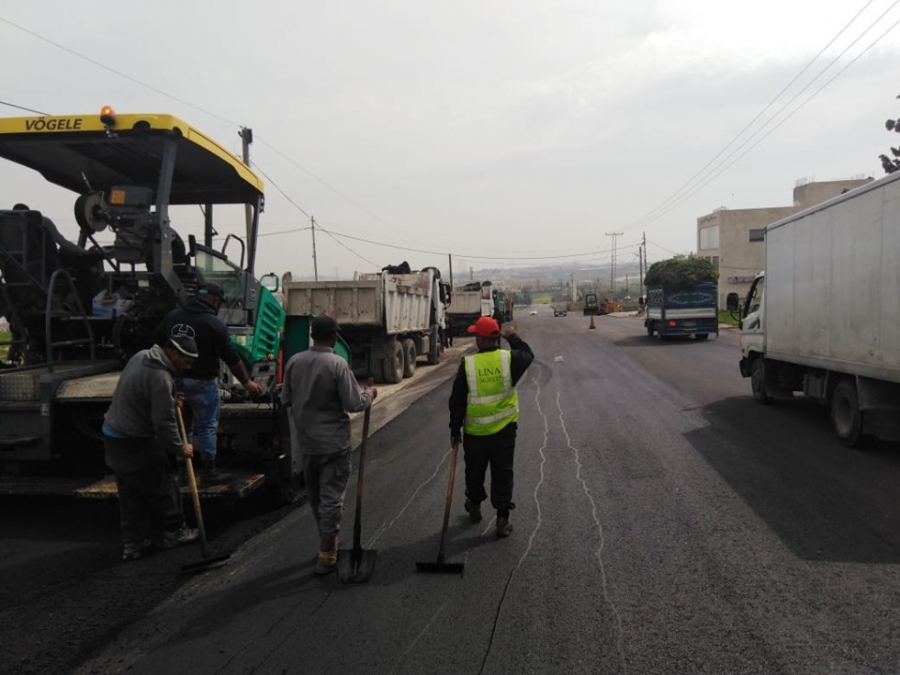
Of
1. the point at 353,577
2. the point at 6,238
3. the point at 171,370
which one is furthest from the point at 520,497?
the point at 6,238

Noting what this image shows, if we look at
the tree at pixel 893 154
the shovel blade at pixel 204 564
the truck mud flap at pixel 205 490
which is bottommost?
the shovel blade at pixel 204 564

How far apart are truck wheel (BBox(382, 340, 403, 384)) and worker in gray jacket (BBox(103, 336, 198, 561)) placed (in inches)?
400

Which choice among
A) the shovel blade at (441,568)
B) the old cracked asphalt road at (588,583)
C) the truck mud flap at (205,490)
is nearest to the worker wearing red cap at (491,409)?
the old cracked asphalt road at (588,583)

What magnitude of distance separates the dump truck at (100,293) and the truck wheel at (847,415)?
6206 mm

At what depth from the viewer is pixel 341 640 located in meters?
3.43

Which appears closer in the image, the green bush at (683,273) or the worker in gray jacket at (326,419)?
the worker in gray jacket at (326,419)

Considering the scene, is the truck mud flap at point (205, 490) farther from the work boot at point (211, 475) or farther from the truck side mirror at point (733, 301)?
the truck side mirror at point (733, 301)

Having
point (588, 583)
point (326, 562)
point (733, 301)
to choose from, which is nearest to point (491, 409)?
point (588, 583)

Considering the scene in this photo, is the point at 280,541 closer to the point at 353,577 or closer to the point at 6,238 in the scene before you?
the point at 353,577

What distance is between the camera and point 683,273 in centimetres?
2444

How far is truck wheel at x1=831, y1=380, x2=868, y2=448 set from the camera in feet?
23.8

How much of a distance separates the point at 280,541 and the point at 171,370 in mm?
1534

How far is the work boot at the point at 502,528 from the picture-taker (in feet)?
16.0

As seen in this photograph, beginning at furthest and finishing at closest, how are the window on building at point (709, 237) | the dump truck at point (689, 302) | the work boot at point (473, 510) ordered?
the window on building at point (709, 237) < the dump truck at point (689, 302) < the work boot at point (473, 510)
